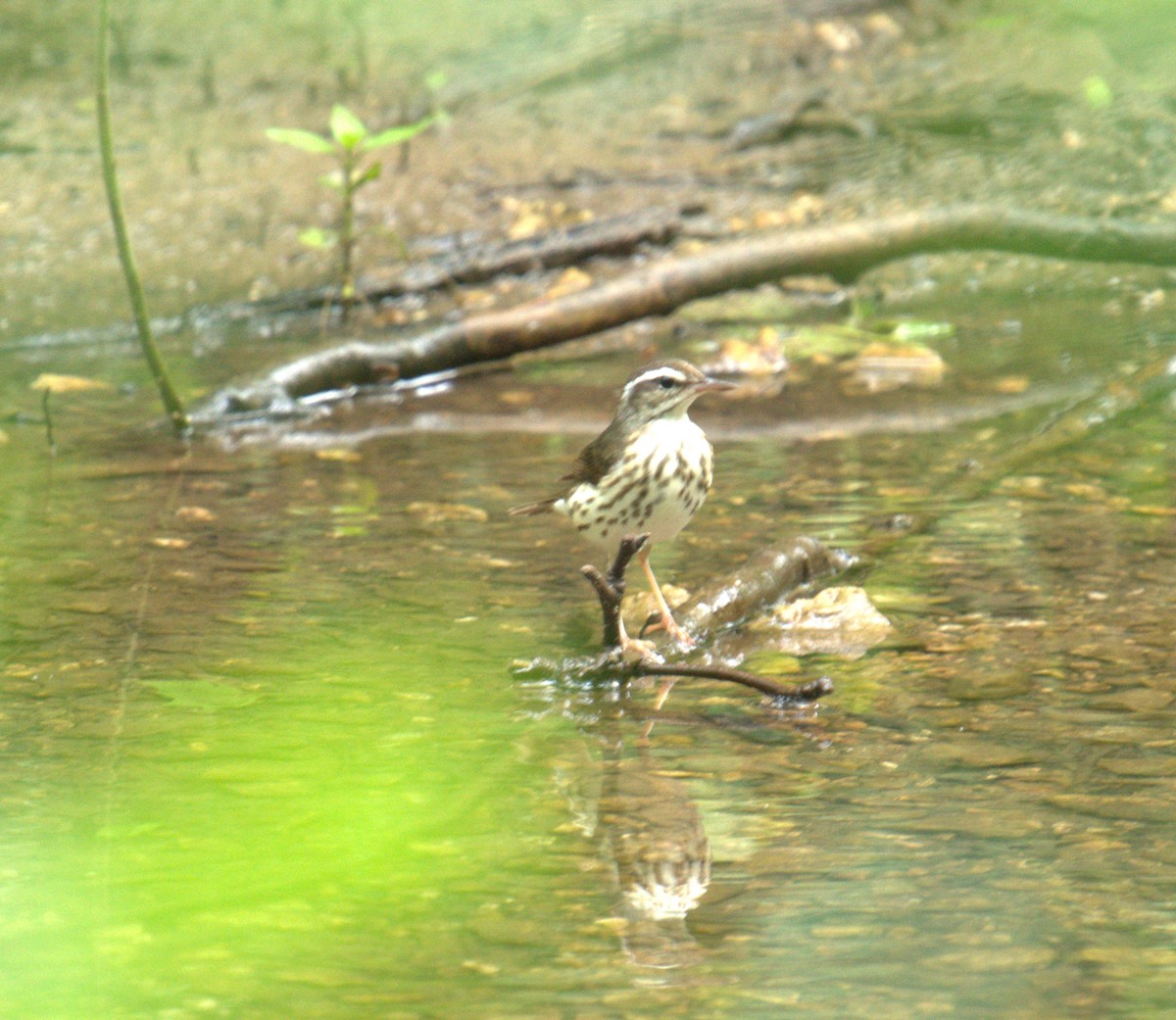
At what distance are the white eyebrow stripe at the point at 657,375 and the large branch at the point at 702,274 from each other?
10.2 feet

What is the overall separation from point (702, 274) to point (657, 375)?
3849 millimetres

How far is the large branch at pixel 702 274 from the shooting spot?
8000 mm

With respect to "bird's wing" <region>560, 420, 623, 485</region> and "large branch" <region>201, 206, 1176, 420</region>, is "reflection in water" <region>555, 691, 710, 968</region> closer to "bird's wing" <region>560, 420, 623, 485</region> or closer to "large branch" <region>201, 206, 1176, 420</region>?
"bird's wing" <region>560, 420, 623, 485</region>

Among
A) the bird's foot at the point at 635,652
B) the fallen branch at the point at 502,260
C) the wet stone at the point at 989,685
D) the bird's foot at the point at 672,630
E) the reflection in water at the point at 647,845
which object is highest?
the reflection in water at the point at 647,845

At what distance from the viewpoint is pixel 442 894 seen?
281 cm

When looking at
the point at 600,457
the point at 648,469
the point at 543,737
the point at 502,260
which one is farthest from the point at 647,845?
the point at 502,260

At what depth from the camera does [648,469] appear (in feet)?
14.8

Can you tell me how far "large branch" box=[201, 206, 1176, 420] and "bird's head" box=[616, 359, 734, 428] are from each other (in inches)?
123

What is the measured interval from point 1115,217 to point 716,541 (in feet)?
15.8

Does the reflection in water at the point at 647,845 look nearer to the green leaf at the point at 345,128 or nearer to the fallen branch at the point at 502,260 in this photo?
the green leaf at the point at 345,128

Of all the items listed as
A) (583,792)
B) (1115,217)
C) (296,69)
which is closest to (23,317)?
(296,69)

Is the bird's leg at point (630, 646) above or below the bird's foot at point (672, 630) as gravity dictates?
above

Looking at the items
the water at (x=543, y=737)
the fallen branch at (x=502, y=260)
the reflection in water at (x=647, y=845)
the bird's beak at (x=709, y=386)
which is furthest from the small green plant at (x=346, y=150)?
the reflection in water at (x=647, y=845)

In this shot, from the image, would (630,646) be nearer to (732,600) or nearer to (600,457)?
(732,600)
